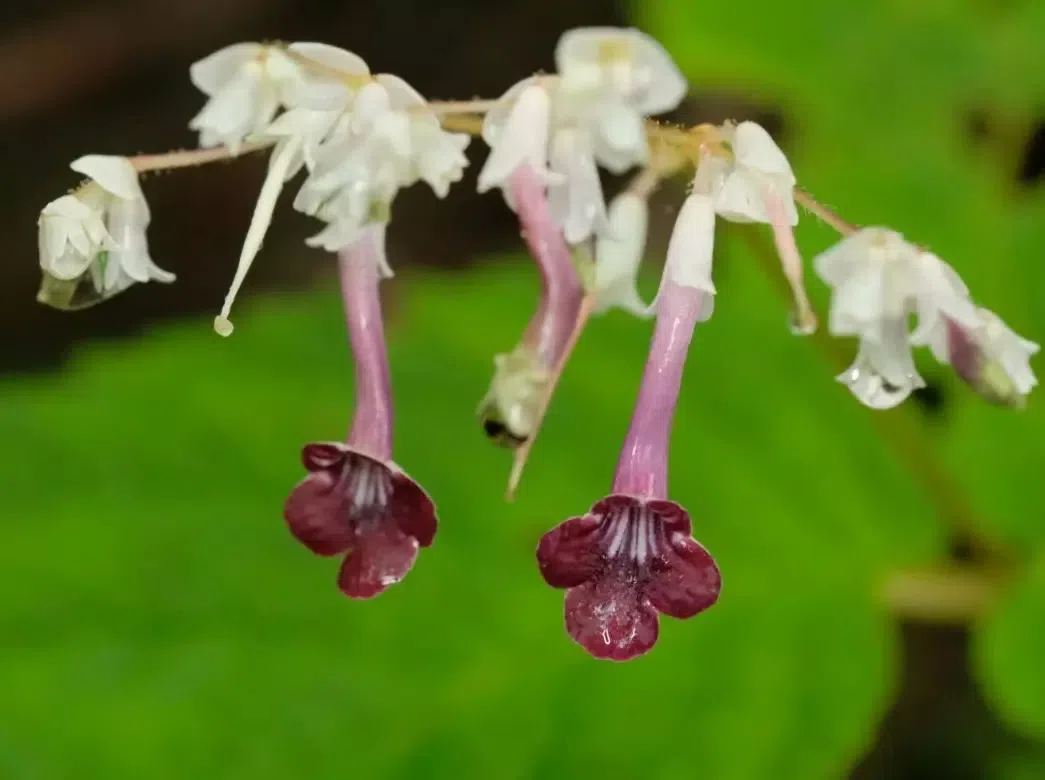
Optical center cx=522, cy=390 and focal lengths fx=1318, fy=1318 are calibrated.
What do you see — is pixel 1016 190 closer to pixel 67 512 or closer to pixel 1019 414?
pixel 1019 414

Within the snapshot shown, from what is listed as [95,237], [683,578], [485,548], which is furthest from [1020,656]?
[95,237]

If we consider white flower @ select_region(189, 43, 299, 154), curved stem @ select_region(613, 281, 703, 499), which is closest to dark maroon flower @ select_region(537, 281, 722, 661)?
curved stem @ select_region(613, 281, 703, 499)

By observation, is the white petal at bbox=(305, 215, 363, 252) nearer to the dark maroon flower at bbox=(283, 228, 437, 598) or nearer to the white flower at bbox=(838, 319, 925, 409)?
the dark maroon flower at bbox=(283, 228, 437, 598)

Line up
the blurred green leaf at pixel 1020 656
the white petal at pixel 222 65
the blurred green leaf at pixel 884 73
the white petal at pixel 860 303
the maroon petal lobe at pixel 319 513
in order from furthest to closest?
the blurred green leaf at pixel 884 73 → the blurred green leaf at pixel 1020 656 → the maroon petal lobe at pixel 319 513 → the white petal at pixel 222 65 → the white petal at pixel 860 303

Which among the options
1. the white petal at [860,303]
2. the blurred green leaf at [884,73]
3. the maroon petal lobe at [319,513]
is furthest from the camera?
the blurred green leaf at [884,73]

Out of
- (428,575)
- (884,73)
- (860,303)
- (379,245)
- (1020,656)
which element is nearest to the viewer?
(860,303)

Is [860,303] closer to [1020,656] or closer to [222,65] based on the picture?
[222,65]

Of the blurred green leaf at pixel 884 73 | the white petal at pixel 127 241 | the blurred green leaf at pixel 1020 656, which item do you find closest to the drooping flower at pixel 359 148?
the white petal at pixel 127 241

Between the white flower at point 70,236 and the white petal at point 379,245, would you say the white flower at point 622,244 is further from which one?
the white flower at point 70,236
